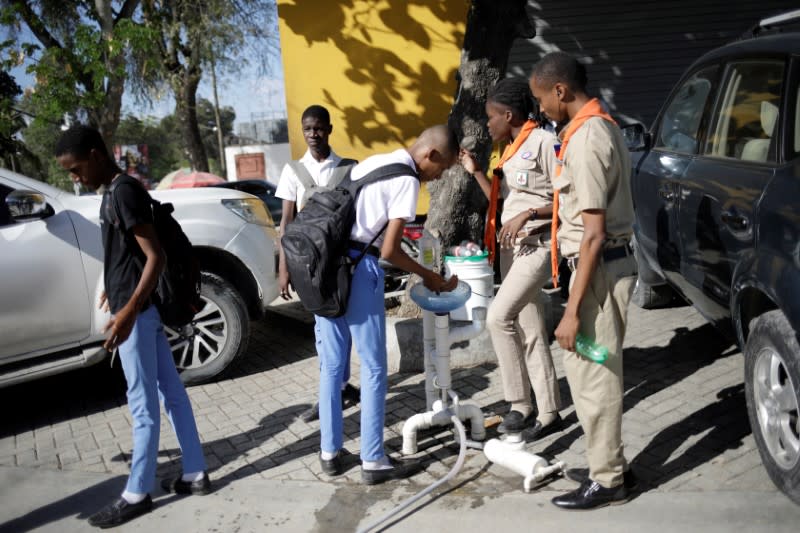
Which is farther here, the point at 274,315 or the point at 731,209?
the point at 274,315

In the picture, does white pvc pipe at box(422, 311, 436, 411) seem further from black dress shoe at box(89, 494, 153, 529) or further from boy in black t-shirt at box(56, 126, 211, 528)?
black dress shoe at box(89, 494, 153, 529)

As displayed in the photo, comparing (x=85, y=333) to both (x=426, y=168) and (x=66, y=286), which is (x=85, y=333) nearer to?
(x=66, y=286)

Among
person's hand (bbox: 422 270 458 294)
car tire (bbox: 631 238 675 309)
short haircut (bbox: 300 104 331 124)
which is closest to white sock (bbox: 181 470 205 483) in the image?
person's hand (bbox: 422 270 458 294)

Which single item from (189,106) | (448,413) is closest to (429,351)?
(448,413)

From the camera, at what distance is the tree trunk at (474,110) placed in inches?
227

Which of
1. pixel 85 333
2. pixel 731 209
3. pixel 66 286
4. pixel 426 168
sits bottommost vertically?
pixel 85 333

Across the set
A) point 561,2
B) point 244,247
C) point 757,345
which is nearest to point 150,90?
point 561,2

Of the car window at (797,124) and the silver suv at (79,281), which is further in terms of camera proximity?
the silver suv at (79,281)

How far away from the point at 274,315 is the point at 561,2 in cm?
584

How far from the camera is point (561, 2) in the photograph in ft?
31.3

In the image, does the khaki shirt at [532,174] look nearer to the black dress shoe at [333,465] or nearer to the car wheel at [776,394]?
the car wheel at [776,394]

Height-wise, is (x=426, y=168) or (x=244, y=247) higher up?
(x=426, y=168)

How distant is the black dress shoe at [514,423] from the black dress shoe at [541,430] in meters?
0.04

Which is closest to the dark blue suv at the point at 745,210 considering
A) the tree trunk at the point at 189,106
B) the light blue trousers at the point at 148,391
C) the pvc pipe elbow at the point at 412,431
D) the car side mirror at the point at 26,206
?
the pvc pipe elbow at the point at 412,431
